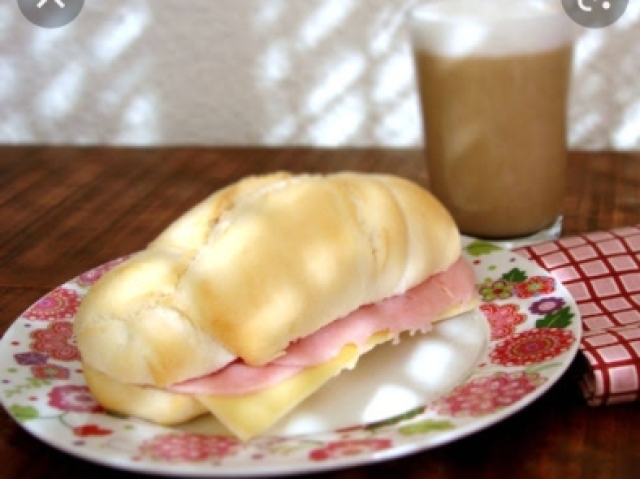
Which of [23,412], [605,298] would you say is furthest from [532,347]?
[23,412]

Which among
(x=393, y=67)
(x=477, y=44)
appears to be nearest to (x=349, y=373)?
(x=477, y=44)

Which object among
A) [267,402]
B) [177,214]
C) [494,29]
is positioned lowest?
[177,214]

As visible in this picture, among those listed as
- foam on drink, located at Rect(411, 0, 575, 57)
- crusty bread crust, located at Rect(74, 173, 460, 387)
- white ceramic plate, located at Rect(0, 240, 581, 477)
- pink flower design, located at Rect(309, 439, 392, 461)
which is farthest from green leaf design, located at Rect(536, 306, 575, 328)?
foam on drink, located at Rect(411, 0, 575, 57)

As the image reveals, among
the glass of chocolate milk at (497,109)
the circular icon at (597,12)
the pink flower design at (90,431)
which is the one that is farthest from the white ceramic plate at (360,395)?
the circular icon at (597,12)

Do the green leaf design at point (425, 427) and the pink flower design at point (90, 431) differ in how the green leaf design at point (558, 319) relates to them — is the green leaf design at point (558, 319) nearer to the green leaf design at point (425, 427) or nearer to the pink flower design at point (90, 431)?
the green leaf design at point (425, 427)

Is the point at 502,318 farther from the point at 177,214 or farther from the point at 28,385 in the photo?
the point at 177,214

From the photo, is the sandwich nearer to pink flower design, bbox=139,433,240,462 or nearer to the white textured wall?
pink flower design, bbox=139,433,240,462
